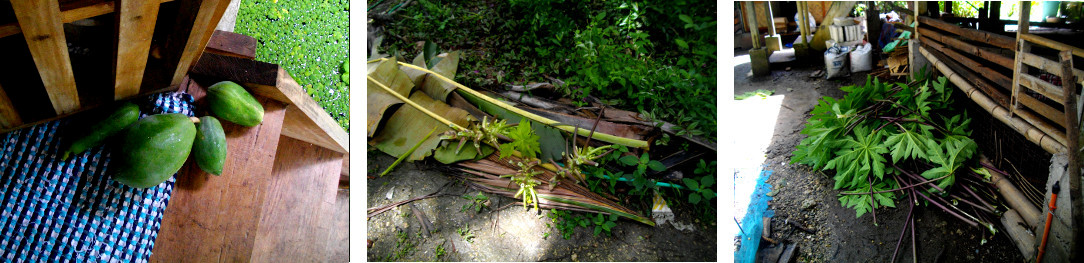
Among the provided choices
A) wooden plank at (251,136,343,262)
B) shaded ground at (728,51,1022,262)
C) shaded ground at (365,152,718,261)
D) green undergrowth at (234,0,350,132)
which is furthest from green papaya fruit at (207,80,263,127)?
shaded ground at (728,51,1022,262)

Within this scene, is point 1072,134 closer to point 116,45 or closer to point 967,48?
point 967,48

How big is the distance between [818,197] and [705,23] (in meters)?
0.90

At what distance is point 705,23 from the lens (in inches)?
63.9

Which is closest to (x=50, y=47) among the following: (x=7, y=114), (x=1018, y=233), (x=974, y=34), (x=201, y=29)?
(x=201, y=29)

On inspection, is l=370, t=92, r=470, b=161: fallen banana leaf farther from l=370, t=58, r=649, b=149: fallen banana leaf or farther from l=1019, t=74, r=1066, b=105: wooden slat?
l=1019, t=74, r=1066, b=105: wooden slat

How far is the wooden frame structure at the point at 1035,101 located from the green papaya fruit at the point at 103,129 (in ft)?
6.93

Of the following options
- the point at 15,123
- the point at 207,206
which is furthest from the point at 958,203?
the point at 15,123

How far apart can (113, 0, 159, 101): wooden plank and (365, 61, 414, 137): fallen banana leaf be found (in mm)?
802

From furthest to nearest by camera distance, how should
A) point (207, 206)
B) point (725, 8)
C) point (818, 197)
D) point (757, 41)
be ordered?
point (757, 41) < point (818, 197) < point (725, 8) < point (207, 206)

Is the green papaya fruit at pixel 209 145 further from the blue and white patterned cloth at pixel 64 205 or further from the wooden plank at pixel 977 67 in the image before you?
the wooden plank at pixel 977 67

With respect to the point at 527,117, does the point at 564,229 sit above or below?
below

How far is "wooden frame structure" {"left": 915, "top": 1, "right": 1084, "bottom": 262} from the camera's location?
1393mm

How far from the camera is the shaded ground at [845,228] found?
1.74 m

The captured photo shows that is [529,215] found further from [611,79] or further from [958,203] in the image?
[958,203]
